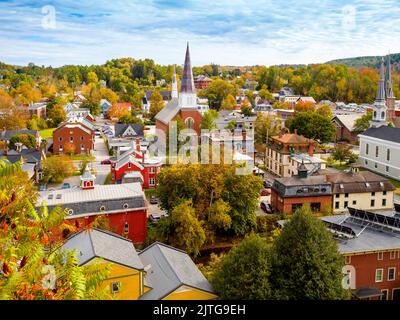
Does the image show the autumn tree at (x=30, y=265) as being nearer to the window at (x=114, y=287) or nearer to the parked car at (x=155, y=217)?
the window at (x=114, y=287)


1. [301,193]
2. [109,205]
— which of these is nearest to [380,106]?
[301,193]

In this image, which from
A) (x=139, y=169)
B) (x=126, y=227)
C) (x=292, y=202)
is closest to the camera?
(x=126, y=227)

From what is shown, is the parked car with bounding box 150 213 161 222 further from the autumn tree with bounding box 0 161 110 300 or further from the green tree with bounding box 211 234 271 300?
the autumn tree with bounding box 0 161 110 300

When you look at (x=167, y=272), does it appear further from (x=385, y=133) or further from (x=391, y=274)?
(x=385, y=133)
